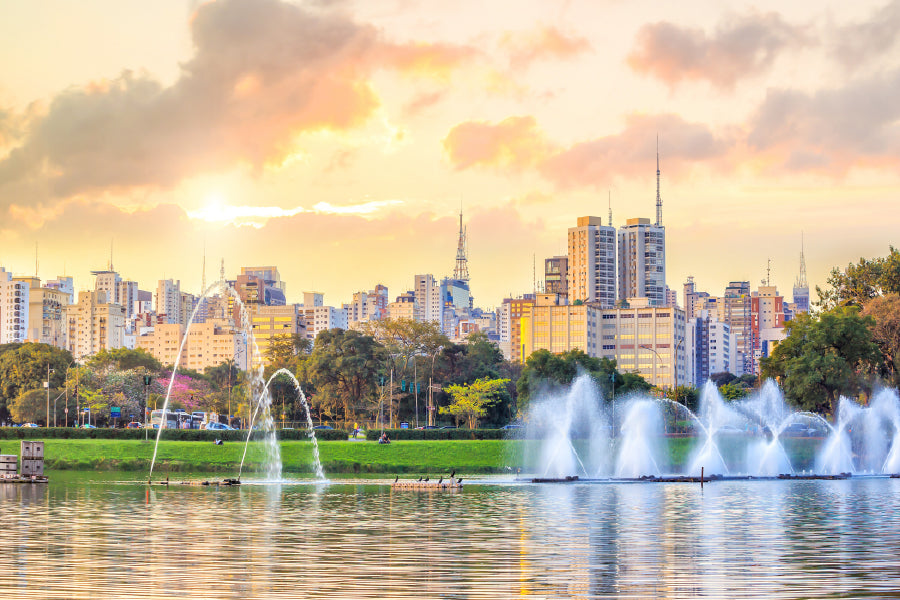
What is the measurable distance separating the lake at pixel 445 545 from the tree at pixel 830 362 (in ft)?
119

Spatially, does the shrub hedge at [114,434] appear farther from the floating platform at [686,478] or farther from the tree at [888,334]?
the tree at [888,334]

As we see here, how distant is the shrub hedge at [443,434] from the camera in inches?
3775

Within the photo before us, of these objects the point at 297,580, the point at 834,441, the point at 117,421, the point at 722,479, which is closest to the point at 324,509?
the point at 297,580

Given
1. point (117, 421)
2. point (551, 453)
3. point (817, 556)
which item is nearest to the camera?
point (817, 556)

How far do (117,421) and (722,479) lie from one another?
298ft

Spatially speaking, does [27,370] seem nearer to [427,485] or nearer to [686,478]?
[427,485]

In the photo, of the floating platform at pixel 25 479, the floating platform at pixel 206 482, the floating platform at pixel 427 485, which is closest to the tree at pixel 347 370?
the floating platform at pixel 206 482

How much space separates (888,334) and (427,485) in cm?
5325

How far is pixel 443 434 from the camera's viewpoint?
9650 centimetres

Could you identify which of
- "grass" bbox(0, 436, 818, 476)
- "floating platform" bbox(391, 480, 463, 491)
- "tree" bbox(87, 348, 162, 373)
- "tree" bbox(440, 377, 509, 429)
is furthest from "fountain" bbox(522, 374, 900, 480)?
"tree" bbox(87, 348, 162, 373)

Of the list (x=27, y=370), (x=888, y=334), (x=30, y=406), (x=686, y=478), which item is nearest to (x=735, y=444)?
(x=888, y=334)

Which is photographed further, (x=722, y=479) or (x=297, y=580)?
(x=722, y=479)

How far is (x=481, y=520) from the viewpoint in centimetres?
4094

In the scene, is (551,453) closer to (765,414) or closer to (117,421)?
Answer: (765,414)
